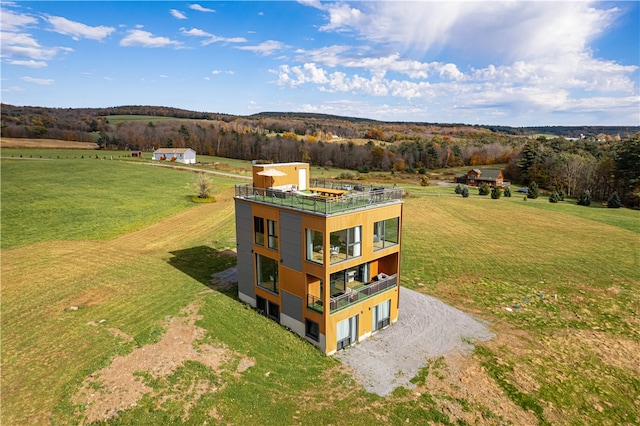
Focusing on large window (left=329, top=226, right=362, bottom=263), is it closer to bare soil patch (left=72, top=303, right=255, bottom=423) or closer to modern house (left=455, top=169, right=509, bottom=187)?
bare soil patch (left=72, top=303, right=255, bottom=423)

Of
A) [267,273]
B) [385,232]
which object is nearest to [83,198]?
[267,273]

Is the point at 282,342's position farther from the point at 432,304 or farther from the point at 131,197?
the point at 131,197

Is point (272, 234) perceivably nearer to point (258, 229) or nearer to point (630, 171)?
point (258, 229)

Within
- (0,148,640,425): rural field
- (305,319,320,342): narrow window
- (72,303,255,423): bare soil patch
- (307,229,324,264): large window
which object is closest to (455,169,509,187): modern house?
(0,148,640,425): rural field

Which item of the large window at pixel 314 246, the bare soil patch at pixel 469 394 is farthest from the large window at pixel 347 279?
the bare soil patch at pixel 469 394

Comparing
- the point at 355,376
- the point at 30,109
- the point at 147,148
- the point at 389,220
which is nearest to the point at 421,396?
the point at 355,376
